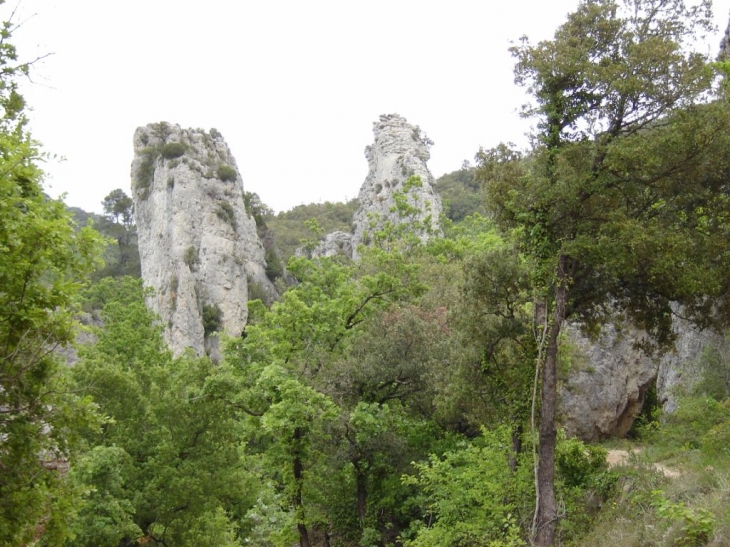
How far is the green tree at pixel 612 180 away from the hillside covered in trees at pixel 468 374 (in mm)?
40

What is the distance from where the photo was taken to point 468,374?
1315cm

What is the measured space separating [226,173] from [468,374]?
3630 cm

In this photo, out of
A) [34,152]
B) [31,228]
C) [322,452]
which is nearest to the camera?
[31,228]

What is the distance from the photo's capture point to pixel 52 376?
22.7 feet

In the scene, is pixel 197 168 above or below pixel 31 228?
above

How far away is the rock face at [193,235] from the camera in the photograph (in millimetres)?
40469

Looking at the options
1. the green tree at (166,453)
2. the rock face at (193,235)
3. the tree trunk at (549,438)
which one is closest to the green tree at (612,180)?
the tree trunk at (549,438)

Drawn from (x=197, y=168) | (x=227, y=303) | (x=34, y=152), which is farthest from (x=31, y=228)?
(x=197, y=168)

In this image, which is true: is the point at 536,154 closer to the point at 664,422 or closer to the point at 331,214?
the point at 664,422

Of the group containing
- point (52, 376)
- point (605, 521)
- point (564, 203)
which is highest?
point (564, 203)

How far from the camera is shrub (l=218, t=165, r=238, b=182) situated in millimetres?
45719

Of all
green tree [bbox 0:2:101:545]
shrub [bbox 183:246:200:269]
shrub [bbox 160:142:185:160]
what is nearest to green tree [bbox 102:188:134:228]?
shrub [bbox 160:142:185:160]

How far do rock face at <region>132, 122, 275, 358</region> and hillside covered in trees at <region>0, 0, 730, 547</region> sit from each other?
2301 cm

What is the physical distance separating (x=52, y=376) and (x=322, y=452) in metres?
9.51
